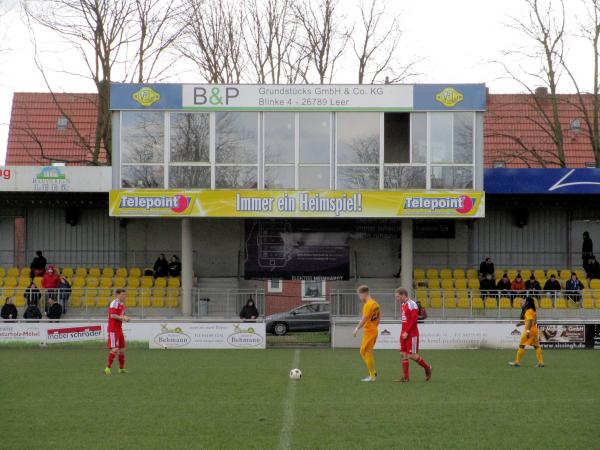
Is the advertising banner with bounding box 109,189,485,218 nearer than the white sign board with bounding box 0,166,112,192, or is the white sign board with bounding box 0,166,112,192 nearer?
the advertising banner with bounding box 109,189,485,218

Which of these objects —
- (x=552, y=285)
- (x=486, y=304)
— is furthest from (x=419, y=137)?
(x=552, y=285)

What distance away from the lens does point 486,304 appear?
29.3 meters

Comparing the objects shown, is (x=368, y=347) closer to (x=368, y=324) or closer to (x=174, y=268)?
(x=368, y=324)

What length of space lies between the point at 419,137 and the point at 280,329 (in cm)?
848

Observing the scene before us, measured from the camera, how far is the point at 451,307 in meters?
29.4

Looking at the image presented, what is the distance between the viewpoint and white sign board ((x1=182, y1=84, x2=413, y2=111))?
29.1m

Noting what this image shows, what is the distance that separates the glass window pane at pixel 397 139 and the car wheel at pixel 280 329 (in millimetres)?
7084

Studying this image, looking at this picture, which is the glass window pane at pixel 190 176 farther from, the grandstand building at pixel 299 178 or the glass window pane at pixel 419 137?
the glass window pane at pixel 419 137

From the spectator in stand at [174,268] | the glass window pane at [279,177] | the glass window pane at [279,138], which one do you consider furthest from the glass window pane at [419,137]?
the spectator in stand at [174,268]

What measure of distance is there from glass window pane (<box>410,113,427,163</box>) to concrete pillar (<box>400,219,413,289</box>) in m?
2.32

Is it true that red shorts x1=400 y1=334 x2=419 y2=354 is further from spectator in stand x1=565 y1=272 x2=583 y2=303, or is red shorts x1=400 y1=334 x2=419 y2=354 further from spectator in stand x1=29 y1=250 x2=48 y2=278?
spectator in stand x1=29 y1=250 x2=48 y2=278

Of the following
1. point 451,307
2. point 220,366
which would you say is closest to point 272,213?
point 451,307

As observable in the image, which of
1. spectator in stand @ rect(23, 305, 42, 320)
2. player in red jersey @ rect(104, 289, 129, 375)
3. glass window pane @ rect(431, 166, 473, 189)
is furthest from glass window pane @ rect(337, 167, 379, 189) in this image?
player in red jersey @ rect(104, 289, 129, 375)

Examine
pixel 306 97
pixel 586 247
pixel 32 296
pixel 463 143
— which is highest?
pixel 306 97
